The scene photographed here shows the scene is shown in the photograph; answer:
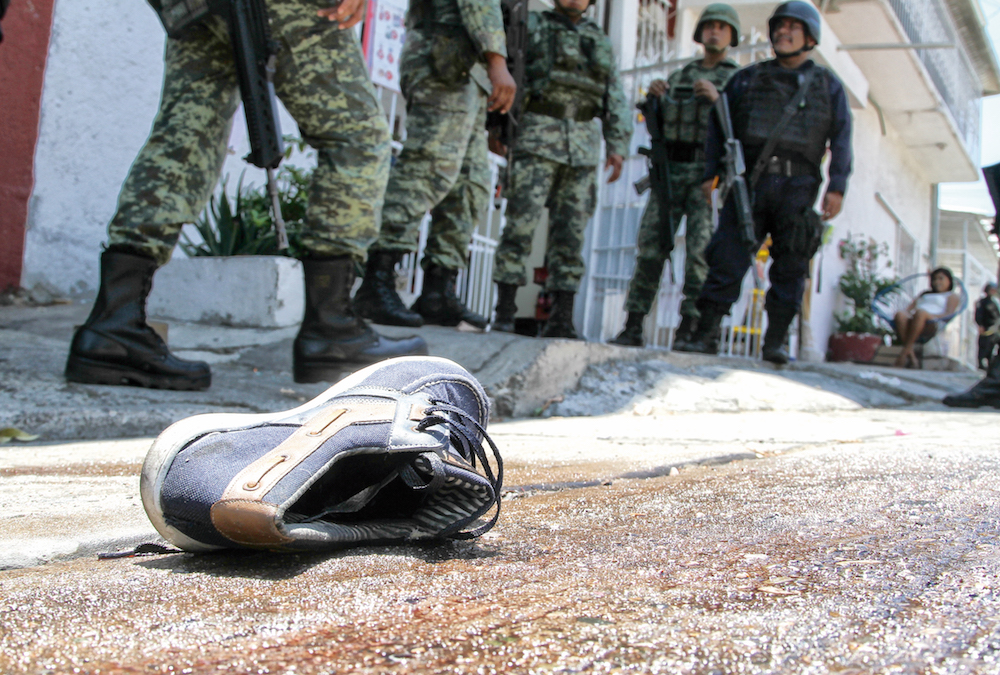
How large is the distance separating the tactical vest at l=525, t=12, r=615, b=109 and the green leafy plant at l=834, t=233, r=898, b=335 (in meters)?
6.22

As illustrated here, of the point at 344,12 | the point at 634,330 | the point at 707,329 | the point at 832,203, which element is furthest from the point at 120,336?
the point at 832,203

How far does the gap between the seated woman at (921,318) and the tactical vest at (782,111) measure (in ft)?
17.8

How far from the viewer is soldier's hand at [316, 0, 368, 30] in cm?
171

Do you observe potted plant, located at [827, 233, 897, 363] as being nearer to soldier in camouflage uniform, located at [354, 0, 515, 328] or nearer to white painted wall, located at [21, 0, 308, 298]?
soldier in camouflage uniform, located at [354, 0, 515, 328]

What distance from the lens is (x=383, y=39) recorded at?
471 cm

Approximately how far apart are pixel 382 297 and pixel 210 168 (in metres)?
1.07

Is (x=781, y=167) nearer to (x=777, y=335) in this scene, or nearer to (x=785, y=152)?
(x=785, y=152)

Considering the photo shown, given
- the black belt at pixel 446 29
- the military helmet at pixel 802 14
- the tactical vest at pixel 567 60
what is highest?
the military helmet at pixel 802 14

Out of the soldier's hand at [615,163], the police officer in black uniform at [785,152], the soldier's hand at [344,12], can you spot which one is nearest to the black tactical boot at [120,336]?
the soldier's hand at [344,12]

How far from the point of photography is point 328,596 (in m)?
0.56

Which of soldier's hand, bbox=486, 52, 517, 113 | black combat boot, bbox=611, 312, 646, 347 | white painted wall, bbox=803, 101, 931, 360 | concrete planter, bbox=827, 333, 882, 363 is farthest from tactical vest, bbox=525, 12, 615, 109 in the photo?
concrete planter, bbox=827, 333, 882, 363

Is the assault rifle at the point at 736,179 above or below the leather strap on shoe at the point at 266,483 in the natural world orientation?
above

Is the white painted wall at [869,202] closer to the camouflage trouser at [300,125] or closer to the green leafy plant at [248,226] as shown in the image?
the green leafy plant at [248,226]

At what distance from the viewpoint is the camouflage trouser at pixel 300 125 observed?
1697 mm
